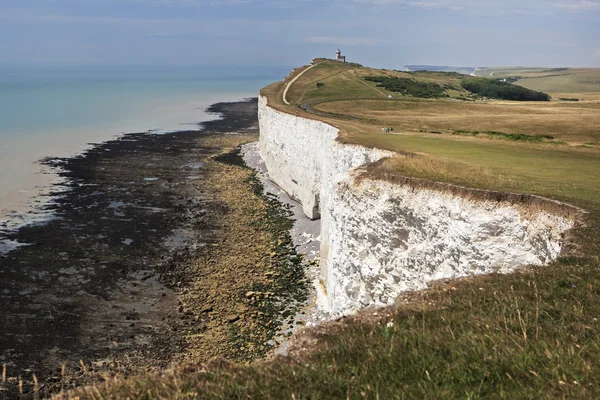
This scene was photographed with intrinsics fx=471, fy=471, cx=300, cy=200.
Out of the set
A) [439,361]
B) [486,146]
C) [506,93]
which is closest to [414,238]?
[439,361]

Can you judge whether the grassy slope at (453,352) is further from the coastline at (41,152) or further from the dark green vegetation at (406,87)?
the dark green vegetation at (406,87)

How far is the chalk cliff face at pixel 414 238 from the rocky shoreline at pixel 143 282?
4.69 metres

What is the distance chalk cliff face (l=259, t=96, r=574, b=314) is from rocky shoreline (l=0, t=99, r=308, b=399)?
4.69 m

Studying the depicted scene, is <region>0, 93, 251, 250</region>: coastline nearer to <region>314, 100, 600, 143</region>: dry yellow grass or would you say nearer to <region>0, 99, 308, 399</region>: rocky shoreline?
<region>0, 99, 308, 399</region>: rocky shoreline

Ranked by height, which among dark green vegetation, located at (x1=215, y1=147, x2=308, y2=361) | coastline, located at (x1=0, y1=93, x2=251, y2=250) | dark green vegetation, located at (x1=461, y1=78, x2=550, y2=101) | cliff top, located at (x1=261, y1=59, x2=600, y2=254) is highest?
dark green vegetation, located at (x1=461, y1=78, x2=550, y2=101)

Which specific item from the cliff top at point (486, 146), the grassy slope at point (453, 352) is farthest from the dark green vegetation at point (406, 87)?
the grassy slope at point (453, 352)

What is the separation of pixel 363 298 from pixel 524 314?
12141mm

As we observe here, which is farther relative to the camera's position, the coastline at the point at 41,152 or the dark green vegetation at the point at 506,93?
the dark green vegetation at the point at 506,93

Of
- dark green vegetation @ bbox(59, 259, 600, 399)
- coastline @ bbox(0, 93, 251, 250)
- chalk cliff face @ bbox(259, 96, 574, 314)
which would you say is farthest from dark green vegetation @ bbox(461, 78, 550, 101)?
dark green vegetation @ bbox(59, 259, 600, 399)

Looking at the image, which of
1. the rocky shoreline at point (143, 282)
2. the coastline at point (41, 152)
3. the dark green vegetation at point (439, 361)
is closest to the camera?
the dark green vegetation at point (439, 361)

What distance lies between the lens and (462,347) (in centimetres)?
693

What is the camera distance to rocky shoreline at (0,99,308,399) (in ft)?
63.2

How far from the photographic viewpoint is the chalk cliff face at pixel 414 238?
15.0m

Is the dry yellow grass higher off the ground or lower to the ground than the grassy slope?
higher
